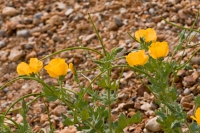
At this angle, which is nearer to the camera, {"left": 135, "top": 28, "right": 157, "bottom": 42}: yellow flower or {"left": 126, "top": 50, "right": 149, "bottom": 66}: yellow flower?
{"left": 126, "top": 50, "right": 149, "bottom": 66}: yellow flower

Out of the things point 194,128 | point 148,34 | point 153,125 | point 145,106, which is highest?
point 148,34

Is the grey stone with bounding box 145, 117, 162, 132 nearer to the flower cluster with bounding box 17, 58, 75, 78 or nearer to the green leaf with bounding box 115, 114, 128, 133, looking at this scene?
the green leaf with bounding box 115, 114, 128, 133

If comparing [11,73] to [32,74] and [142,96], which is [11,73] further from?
[32,74]

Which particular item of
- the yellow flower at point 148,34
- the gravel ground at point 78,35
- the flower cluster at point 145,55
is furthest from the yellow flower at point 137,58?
the gravel ground at point 78,35

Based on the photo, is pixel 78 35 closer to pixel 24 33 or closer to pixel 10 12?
pixel 24 33

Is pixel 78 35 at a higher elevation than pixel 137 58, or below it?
higher

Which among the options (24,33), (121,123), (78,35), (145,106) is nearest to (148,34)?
(121,123)

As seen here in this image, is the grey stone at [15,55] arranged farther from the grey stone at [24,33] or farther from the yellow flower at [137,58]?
the yellow flower at [137,58]

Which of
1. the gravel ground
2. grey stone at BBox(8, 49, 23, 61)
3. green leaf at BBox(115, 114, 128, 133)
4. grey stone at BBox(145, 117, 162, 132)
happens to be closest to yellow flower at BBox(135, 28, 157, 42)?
green leaf at BBox(115, 114, 128, 133)

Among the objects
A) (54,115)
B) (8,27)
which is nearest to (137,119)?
(54,115)
